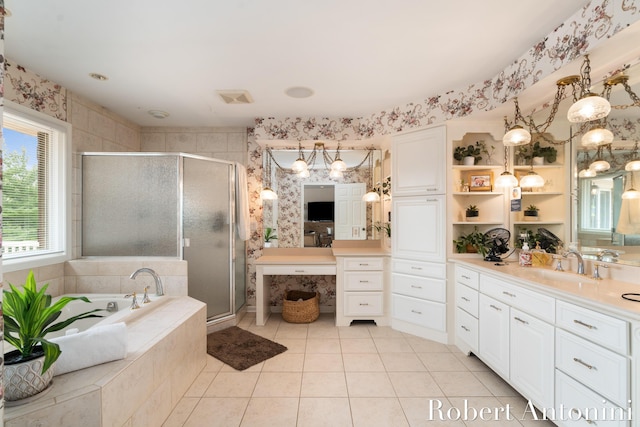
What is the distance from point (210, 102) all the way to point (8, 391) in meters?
2.46

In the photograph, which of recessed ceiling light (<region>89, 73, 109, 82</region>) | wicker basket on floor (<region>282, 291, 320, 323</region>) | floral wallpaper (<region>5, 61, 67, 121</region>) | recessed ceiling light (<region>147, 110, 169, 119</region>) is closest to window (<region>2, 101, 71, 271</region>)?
floral wallpaper (<region>5, 61, 67, 121</region>)

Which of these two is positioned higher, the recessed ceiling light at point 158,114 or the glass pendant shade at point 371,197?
the recessed ceiling light at point 158,114

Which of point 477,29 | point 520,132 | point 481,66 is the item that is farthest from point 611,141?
point 477,29

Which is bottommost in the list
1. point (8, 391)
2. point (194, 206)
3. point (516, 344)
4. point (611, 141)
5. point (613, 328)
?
point (516, 344)

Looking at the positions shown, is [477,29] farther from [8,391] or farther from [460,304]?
[8,391]

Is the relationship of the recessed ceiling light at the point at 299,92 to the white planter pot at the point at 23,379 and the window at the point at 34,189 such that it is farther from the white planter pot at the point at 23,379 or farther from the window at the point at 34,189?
the white planter pot at the point at 23,379

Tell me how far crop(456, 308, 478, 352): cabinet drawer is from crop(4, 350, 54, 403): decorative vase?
8.73ft

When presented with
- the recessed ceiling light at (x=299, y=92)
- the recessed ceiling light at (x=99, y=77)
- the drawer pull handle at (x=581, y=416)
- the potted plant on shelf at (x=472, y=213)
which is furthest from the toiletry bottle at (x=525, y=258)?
Result: the recessed ceiling light at (x=99, y=77)

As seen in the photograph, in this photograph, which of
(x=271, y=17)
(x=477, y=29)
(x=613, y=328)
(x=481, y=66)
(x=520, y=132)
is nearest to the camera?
(x=613, y=328)

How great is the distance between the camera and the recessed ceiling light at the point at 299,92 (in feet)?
8.16

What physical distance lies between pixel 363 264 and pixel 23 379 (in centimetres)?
255

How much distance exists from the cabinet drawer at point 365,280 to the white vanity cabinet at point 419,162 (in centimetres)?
90

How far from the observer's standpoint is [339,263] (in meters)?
3.08

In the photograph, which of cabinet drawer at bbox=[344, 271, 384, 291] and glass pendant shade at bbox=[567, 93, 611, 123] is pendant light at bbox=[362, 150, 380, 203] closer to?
cabinet drawer at bbox=[344, 271, 384, 291]
